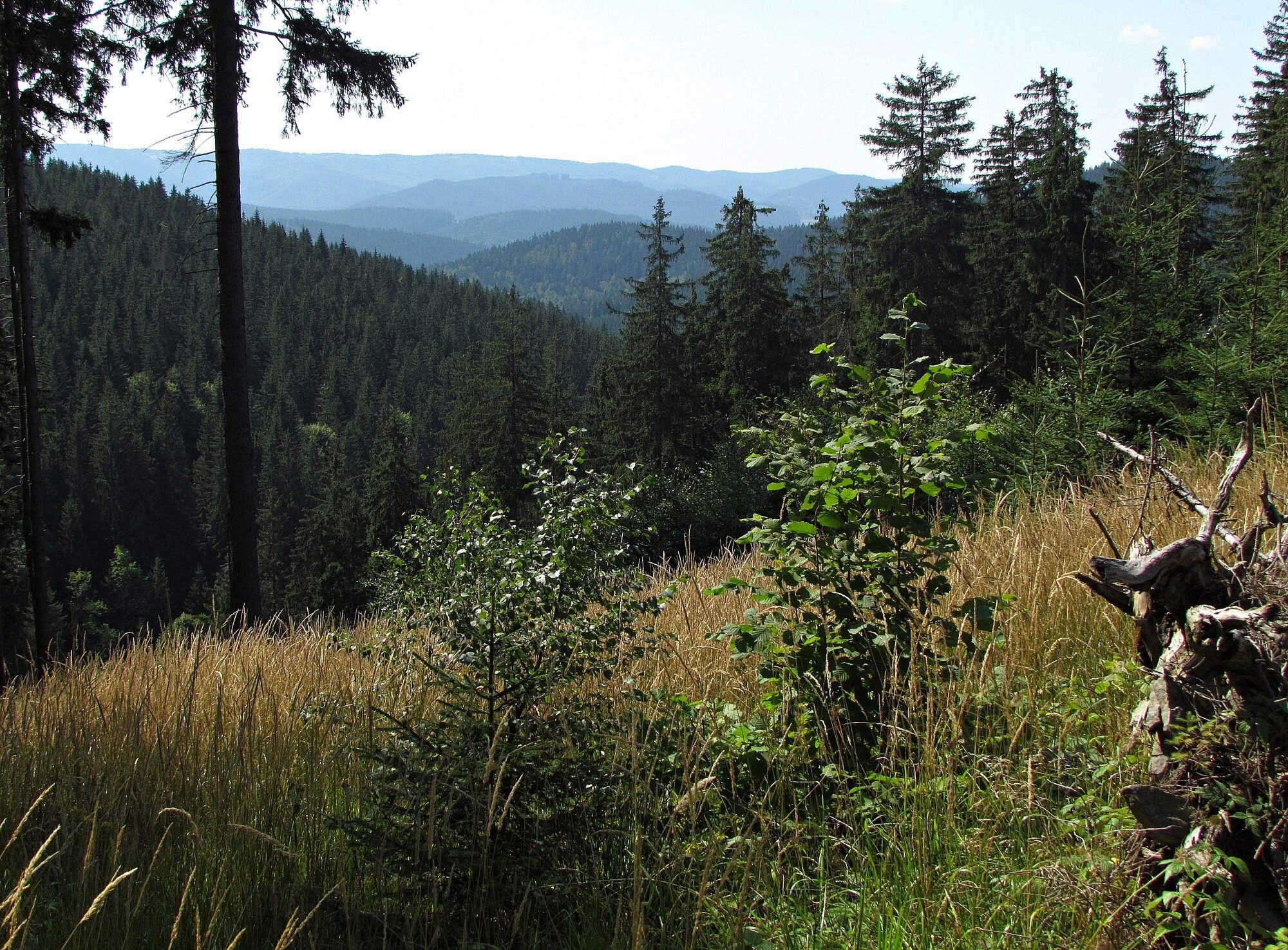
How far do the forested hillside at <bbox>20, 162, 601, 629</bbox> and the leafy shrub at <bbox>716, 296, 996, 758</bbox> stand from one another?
3522 cm

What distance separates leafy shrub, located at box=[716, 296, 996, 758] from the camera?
289cm

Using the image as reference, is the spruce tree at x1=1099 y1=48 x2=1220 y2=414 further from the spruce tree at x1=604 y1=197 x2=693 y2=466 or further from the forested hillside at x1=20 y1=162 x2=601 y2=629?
the forested hillside at x1=20 y1=162 x2=601 y2=629

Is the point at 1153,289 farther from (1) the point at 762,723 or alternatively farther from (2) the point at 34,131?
(2) the point at 34,131

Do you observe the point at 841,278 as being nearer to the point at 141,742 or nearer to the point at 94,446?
the point at 141,742

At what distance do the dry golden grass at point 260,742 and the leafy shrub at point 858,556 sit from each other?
24 centimetres

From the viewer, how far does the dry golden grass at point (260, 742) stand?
97.1 inches

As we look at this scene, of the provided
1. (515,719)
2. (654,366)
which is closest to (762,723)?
(515,719)

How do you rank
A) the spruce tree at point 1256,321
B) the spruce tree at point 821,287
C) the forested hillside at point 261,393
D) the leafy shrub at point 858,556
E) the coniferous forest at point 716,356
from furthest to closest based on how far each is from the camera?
the forested hillside at point 261,393
the spruce tree at point 821,287
the coniferous forest at point 716,356
the spruce tree at point 1256,321
the leafy shrub at point 858,556

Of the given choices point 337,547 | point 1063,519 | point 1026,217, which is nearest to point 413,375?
point 337,547

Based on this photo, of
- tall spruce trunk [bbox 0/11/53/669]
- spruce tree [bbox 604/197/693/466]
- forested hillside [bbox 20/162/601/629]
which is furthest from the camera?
forested hillside [bbox 20/162/601/629]

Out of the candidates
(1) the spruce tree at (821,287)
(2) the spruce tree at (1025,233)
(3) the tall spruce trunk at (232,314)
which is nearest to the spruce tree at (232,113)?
(3) the tall spruce trunk at (232,314)

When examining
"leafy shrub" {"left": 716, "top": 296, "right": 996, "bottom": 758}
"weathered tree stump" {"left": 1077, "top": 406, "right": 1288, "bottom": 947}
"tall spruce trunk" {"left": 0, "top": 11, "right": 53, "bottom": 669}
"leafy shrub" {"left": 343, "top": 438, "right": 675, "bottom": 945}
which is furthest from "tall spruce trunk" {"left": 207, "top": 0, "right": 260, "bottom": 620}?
"weathered tree stump" {"left": 1077, "top": 406, "right": 1288, "bottom": 947}

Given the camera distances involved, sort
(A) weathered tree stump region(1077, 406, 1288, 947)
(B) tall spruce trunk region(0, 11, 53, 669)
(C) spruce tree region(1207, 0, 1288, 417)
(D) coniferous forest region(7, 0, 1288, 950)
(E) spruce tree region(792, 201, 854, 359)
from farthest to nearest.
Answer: (E) spruce tree region(792, 201, 854, 359)
(B) tall spruce trunk region(0, 11, 53, 669)
(C) spruce tree region(1207, 0, 1288, 417)
(D) coniferous forest region(7, 0, 1288, 950)
(A) weathered tree stump region(1077, 406, 1288, 947)

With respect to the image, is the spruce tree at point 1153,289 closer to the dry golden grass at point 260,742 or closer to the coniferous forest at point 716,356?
the coniferous forest at point 716,356
